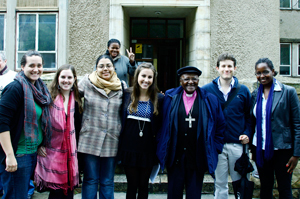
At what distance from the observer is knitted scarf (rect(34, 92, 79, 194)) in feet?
8.67

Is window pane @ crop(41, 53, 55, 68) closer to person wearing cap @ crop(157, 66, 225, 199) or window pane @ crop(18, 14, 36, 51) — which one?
window pane @ crop(18, 14, 36, 51)

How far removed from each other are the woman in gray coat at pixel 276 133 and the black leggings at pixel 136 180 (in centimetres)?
133

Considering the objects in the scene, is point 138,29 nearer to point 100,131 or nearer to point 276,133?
point 100,131

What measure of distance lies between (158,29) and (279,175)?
561 centimetres

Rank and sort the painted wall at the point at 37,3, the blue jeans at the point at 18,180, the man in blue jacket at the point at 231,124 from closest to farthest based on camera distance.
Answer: the blue jeans at the point at 18,180 → the man in blue jacket at the point at 231,124 → the painted wall at the point at 37,3

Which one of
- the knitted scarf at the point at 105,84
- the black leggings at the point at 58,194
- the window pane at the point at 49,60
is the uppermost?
the window pane at the point at 49,60

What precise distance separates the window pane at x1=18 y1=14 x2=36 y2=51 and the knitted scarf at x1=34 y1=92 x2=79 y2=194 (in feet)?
15.9

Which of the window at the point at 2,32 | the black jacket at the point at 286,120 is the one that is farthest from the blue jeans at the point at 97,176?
the window at the point at 2,32

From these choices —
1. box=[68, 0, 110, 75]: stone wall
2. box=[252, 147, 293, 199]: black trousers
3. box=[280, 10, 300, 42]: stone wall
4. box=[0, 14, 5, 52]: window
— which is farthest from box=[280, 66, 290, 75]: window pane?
box=[0, 14, 5, 52]: window

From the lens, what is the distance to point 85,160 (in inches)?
113

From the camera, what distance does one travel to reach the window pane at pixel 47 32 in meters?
6.68

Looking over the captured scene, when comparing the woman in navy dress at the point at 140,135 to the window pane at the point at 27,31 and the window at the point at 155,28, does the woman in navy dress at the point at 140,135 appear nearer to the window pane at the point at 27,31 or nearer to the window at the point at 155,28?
the window at the point at 155,28

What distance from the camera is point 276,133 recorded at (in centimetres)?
279

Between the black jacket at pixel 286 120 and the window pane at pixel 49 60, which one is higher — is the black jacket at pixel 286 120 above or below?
below
